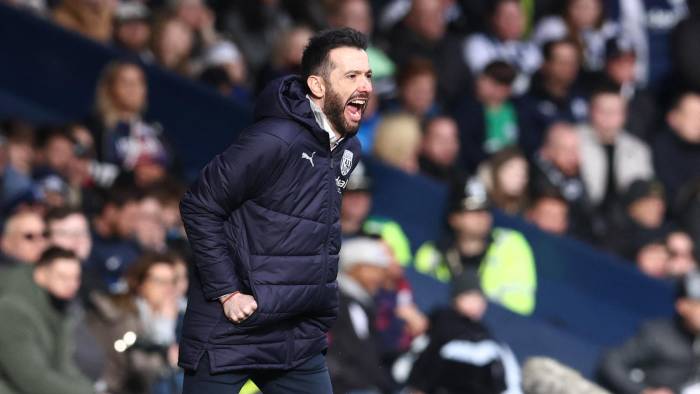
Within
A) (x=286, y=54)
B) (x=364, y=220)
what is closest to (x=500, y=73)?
(x=286, y=54)

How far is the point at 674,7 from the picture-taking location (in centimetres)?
1397

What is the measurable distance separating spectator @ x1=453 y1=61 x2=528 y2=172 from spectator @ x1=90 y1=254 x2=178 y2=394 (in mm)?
3646

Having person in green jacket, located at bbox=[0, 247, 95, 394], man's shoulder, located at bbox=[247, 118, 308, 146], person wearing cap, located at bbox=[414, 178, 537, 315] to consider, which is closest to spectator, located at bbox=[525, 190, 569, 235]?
person wearing cap, located at bbox=[414, 178, 537, 315]

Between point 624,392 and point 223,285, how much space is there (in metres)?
5.07

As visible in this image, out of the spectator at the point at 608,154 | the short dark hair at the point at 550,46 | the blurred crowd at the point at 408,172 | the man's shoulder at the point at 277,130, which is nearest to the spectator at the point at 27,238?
the blurred crowd at the point at 408,172

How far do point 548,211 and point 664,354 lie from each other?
1.60m

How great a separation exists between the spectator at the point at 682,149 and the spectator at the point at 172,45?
11.9 ft

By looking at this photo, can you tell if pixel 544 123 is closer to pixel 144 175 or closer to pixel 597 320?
pixel 597 320

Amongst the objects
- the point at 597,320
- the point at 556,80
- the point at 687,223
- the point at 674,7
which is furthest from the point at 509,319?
the point at 674,7

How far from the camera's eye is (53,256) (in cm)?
760

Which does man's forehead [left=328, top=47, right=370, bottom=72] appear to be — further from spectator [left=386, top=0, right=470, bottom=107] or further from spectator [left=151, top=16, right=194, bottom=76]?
spectator [left=386, top=0, right=470, bottom=107]

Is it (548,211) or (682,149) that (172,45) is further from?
(682,149)

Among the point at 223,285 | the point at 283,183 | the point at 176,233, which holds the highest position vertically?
the point at 283,183

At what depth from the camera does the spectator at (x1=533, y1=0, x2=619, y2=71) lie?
12914mm
